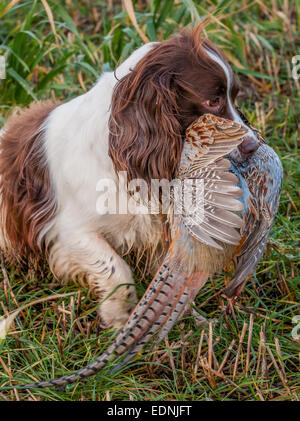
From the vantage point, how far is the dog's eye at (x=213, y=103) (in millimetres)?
2689

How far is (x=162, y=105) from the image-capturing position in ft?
8.73

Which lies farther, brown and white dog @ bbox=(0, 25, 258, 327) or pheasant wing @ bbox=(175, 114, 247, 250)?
brown and white dog @ bbox=(0, 25, 258, 327)

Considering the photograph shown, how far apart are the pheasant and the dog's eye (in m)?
0.11

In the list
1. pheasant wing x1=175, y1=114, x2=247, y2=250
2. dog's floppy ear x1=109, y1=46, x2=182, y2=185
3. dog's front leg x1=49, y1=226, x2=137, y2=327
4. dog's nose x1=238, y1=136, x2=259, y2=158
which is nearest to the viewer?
pheasant wing x1=175, y1=114, x2=247, y2=250

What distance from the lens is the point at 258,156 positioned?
2576 mm

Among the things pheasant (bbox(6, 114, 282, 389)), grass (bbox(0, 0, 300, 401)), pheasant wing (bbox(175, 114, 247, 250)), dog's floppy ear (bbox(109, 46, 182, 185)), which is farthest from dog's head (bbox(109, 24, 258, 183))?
grass (bbox(0, 0, 300, 401))

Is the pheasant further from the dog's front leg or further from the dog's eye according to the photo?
the dog's front leg

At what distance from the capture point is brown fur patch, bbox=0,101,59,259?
3.06 metres

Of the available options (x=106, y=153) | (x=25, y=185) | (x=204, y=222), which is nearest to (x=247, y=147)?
(x=204, y=222)

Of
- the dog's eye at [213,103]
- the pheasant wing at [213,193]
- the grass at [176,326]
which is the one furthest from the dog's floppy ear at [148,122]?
the grass at [176,326]

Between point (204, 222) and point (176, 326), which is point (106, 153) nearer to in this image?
point (204, 222)

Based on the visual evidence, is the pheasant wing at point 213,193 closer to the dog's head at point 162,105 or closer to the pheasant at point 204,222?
the pheasant at point 204,222

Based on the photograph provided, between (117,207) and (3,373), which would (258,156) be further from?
(3,373)
